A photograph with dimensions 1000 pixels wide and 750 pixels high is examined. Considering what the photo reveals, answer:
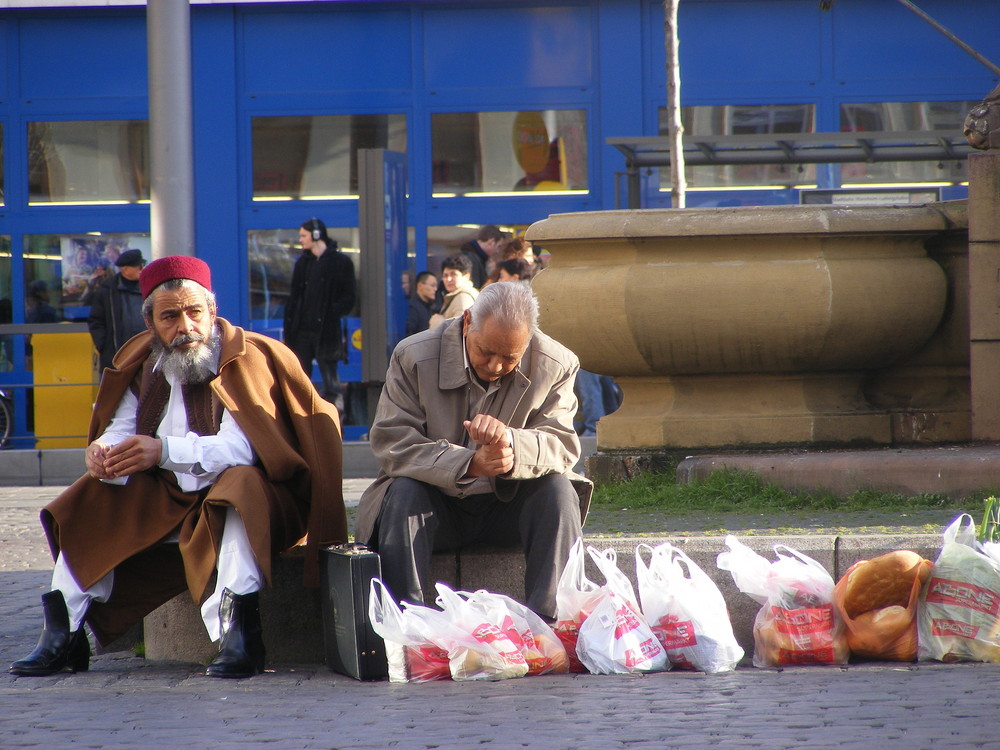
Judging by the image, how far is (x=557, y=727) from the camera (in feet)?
12.4

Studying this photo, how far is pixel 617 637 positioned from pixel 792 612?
1.78 ft

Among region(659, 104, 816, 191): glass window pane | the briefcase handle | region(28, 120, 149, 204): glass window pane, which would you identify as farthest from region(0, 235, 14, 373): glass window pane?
the briefcase handle

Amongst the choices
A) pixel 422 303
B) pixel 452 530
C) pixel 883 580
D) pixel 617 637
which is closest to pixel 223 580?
pixel 452 530

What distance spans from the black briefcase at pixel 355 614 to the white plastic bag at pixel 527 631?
0.96ft

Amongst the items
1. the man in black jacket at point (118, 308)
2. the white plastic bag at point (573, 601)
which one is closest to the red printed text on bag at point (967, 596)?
the white plastic bag at point (573, 601)

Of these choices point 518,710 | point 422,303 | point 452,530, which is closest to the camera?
point 518,710

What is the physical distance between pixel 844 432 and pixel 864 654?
1863mm

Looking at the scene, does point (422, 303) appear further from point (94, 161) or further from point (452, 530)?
point (452, 530)

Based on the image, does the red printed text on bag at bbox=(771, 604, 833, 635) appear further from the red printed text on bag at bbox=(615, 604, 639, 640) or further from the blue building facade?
the blue building facade

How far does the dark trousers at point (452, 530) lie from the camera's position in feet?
15.1

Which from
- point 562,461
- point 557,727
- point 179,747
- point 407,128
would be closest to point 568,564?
point 562,461

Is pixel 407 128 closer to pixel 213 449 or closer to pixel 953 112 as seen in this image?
pixel 953 112

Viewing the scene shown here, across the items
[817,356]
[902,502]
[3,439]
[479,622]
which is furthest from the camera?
[3,439]

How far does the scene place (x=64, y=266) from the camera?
1608 centimetres
